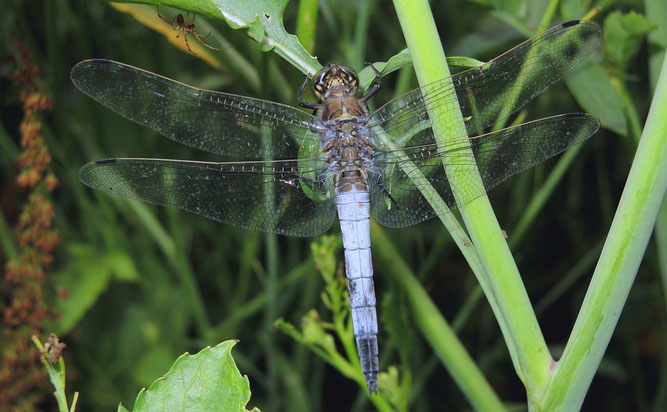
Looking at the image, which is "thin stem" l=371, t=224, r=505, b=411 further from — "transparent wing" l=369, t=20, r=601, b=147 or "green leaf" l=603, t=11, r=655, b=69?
A: "green leaf" l=603, t=11, r=655, b=69

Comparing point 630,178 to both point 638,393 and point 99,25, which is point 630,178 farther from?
point 99,25

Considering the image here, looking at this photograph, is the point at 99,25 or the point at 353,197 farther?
the point at 99,25

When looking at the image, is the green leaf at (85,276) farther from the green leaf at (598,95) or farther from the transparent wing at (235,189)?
the green leaf at (598,95)

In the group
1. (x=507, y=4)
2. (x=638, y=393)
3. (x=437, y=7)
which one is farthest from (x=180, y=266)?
(x=437, y=7)

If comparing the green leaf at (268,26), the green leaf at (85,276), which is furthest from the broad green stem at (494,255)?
the green leaf at (85,276)

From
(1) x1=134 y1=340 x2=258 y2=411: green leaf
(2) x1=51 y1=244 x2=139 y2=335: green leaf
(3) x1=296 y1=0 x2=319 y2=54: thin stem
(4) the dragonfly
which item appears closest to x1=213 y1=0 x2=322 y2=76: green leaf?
(3) x1=296 y1=0 x2=319 y2=54: thin stem

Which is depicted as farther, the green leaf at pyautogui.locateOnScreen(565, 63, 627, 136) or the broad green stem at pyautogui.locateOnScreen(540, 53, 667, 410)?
the green leaf at pyautogui.locateOnScreen(565, 63, 627, 136)

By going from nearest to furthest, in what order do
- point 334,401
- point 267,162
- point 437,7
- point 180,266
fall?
1. point 267,162
2. point 180,266
3. point 334,401
4. point 437,7
